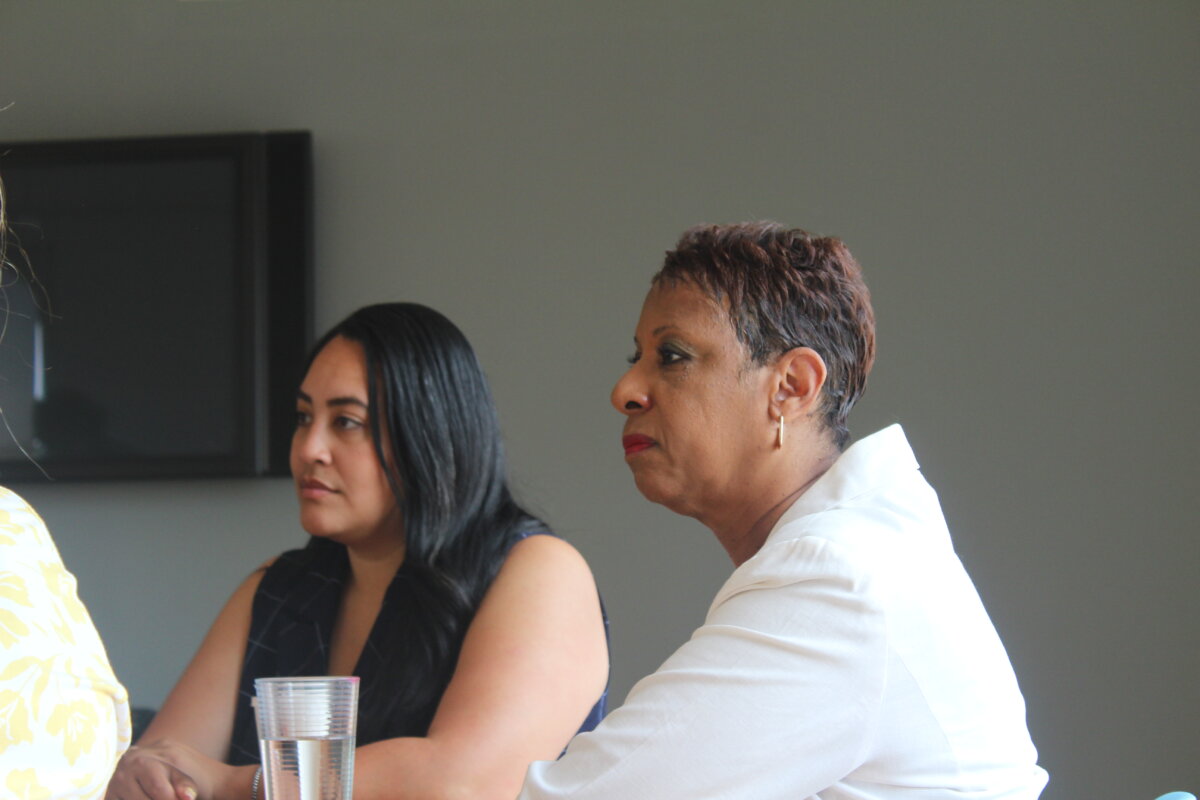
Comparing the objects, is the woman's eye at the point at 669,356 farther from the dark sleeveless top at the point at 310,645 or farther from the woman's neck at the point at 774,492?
the dark sleeveless top at the point at 310,645

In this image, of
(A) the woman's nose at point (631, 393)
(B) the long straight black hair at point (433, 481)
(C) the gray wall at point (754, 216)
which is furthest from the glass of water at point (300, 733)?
(C) the gray wall at point (754, 216)

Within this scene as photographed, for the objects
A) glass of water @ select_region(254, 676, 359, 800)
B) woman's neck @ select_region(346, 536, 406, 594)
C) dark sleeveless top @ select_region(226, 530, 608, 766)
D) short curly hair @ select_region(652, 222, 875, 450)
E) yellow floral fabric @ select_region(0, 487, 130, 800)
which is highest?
short curly hair @ select_region(652, 222, 875, 450)

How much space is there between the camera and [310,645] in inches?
75.9

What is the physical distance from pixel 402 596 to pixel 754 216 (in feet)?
5.34

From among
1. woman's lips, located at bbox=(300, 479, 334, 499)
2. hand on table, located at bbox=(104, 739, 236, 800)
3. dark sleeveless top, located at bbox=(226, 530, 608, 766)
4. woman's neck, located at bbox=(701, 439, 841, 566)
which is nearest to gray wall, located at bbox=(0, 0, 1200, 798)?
dark sleeveless top, located at bbox=(226, 530, 608, 766)

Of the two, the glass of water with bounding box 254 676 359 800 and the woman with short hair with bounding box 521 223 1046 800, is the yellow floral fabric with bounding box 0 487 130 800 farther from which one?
the woman with short hair with bounding box 521 223 1046 800

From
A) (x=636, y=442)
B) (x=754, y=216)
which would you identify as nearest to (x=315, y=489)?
(x=636, y=442)

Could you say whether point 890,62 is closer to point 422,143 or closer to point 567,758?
point 422,143

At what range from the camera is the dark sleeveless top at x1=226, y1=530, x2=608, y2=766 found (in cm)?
176

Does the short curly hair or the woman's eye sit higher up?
the short curly hair

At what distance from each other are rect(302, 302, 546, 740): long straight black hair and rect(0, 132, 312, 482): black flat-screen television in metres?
1.33

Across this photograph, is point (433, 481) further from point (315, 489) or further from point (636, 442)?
point (636, 442)

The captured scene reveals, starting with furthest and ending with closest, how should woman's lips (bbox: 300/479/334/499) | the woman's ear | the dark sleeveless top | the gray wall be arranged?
the gray wall → woman's lips (bbox: 300/479/334/499) → the dark sleeveless top → the woman's ear

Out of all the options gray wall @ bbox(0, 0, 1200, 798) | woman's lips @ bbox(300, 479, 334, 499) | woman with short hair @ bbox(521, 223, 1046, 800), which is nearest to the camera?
woman with short hair @ bbox(521, 223, 1046, 800)
